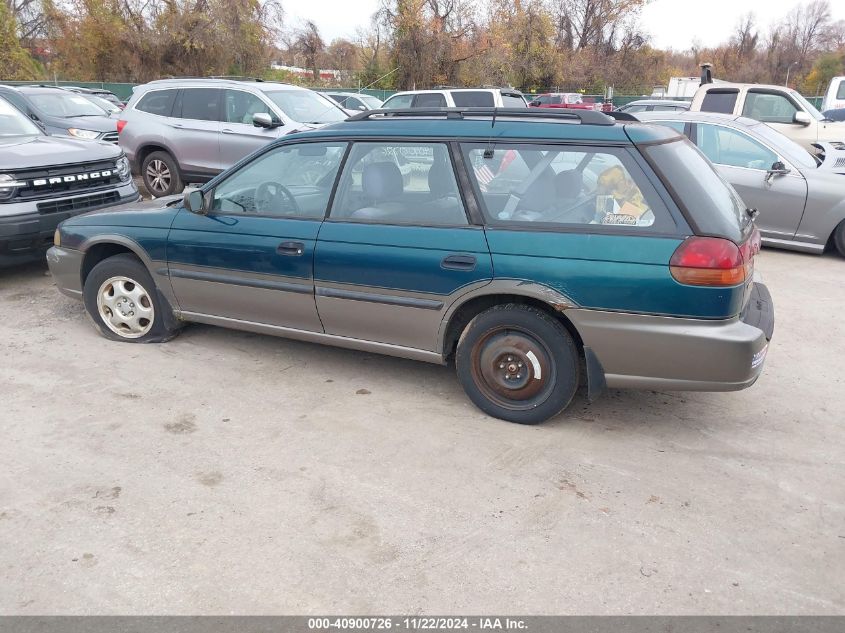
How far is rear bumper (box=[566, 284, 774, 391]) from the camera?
352cm

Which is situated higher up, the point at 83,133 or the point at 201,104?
the point at 201,104

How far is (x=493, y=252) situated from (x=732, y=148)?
18.6 feet

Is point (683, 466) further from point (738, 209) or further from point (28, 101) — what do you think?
point (28, 101)

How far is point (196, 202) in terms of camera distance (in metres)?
4.71

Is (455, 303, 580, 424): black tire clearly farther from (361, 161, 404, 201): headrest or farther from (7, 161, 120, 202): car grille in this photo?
(7, 161, 120, 202): car grille

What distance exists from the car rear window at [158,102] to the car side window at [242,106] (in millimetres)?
995

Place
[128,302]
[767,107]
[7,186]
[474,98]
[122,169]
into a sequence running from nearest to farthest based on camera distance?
→ 1. [128,302]
2. [7,186]
3. [122,169]
4. [767,107]
5. [474,98]

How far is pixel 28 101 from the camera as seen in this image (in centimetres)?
1170

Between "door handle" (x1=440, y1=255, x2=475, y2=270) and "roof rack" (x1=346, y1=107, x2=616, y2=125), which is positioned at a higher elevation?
"roof rack" (x1=346, y1=107, x2=616, y2=125)

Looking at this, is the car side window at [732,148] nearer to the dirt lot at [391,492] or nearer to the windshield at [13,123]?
the dirt lot at [391,492]

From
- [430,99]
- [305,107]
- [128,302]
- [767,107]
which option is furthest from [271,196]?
[430,99]

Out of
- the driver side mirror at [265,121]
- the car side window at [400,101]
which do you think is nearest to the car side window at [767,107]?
the car side window at [400,101]

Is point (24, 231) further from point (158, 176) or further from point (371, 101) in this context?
point (371, 101)

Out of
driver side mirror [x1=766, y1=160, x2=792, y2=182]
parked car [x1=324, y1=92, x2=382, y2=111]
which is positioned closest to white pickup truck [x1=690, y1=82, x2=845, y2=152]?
driver side mirror [x1=766, y1=160, x2=792, y2=182]
